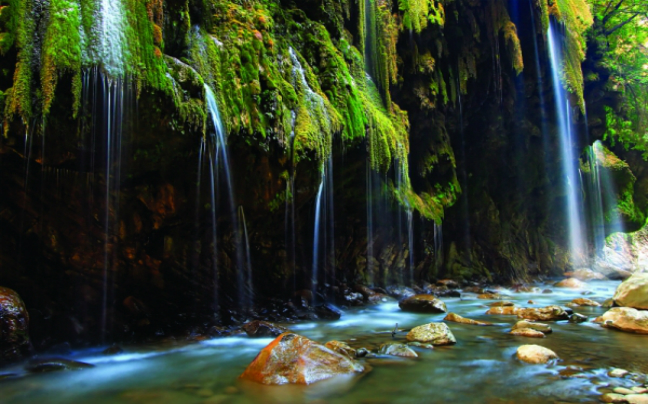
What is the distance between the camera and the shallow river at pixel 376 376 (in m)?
3.87

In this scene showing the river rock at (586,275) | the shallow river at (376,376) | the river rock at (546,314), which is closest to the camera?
the shallow river at (376,376)

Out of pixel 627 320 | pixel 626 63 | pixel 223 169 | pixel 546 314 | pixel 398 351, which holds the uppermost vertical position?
pixel 626 63

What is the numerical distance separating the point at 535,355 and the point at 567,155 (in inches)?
645

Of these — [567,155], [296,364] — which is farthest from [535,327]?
[567,155]

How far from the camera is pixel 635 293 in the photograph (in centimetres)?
848

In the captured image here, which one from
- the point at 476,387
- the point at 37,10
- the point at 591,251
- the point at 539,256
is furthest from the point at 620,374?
the point at 591,251

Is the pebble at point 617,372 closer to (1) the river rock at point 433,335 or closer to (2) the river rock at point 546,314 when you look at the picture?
(1) the river rock at point 433,335

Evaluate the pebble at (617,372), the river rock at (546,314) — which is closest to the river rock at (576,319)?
the river rock at (546,314)

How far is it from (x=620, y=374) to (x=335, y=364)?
10.3ft

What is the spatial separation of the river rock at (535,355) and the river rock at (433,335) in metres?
1.06

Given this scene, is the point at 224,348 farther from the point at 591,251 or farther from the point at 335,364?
the point at 591,251

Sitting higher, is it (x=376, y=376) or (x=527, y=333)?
(x=376, y=376)

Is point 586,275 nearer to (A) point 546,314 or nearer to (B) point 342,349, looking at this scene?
(A) point 546,314

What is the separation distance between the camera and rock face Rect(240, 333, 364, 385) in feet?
13.6
